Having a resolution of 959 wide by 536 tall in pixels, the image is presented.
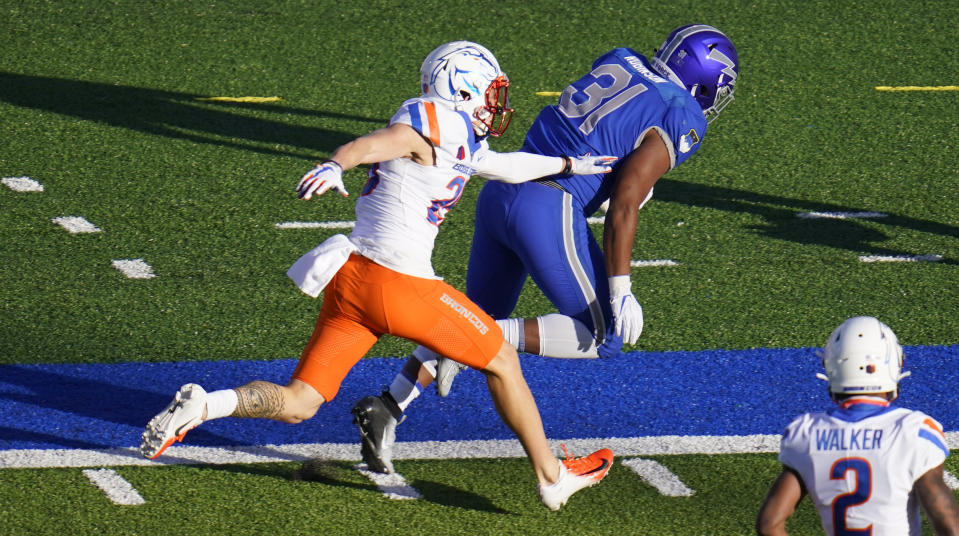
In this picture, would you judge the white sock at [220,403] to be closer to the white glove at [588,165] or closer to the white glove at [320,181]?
the white glove at [320,181]

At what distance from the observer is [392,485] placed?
4.61 m

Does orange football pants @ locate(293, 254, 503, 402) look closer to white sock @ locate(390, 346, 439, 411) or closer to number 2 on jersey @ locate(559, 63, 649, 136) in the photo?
white sock @ locate(390, 346, 439, 411)

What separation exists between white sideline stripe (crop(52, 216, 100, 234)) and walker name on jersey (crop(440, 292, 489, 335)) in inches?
141

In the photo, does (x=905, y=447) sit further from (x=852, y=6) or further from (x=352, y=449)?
(x=852, y=6)

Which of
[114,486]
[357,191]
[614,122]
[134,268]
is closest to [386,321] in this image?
[114,486]

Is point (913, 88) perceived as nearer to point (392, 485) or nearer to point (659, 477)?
point (659, 477)

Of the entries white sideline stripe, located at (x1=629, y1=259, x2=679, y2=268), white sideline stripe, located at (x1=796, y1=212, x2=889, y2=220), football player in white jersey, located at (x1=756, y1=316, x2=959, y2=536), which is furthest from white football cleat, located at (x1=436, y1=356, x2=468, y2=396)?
white sideline stripe, located at (x1=796, y1=212, x2=889, y2=220)

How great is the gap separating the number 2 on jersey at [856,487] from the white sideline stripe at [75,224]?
5068 millimetres

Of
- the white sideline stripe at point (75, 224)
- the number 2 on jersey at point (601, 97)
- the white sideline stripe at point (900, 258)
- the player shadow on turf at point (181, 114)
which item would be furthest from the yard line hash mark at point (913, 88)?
the white sideline stripe at point (75, 224)

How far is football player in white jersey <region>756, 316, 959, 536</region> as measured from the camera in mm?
3059

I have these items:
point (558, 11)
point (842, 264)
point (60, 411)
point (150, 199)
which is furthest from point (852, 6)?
point (60, 411)

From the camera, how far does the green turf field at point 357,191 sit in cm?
451

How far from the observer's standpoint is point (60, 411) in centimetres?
514

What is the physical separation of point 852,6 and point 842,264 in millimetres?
5885
